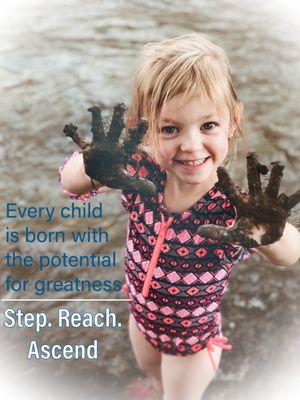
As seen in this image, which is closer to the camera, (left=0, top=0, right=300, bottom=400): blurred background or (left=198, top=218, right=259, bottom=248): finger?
(left=198, top=218, right=259, bottom=248): finger

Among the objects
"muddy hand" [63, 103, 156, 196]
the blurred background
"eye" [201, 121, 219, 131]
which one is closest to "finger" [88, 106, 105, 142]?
"muddy hand" [63, 103, 156, 196]

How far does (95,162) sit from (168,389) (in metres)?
0.36

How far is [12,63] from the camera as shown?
2.45ft

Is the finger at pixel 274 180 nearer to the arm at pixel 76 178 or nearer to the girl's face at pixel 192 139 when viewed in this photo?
the girl's face at pixel 192 139

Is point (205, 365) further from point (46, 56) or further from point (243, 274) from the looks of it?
point (46, 56)

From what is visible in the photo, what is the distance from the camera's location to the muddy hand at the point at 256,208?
474 mm

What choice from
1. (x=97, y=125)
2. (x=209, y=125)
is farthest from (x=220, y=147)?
(x=97, y=125)

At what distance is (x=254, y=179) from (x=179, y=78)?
118 millimetres

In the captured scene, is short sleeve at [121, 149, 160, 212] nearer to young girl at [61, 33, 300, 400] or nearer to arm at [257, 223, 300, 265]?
young girl at [61, 33, 300, 400]

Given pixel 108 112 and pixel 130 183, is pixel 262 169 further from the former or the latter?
pixel 108 112

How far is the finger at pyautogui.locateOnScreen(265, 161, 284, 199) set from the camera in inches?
18.3

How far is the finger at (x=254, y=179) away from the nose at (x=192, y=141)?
6cm

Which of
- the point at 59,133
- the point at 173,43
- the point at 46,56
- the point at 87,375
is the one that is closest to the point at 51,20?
the point at 46,56

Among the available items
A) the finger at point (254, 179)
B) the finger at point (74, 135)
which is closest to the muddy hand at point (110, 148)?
the finger at point (74, 135)
